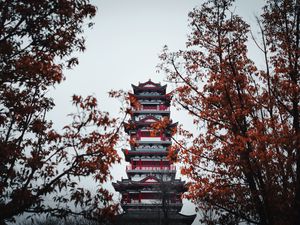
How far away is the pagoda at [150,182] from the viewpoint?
27.4m

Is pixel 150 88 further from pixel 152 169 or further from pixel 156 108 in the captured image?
pixel 152 169

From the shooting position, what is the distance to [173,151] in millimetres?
6316

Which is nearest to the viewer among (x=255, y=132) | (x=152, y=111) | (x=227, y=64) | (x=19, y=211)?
(x=19, y=211)

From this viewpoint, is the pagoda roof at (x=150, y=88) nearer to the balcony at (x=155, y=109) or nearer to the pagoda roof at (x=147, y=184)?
the balcony at (x=155, y=109)

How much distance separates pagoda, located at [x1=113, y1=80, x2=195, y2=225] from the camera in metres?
27.4

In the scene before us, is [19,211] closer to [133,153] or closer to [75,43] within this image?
[75,43]

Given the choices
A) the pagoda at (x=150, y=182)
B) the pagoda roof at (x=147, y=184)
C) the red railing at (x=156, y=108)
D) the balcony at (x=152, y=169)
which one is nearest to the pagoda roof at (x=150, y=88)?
the pagoda at (x=150, y=182)

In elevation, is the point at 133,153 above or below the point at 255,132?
above

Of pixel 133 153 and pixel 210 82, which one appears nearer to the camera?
pixel 210 82

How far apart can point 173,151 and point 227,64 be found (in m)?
2.43

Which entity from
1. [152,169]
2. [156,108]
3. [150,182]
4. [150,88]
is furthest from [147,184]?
[150,88]

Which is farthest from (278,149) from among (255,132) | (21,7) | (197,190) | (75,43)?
(21,7)

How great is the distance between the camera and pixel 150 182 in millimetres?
30828

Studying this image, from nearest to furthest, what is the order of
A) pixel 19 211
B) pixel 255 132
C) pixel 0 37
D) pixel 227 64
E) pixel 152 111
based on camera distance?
pixel 19 211, pixel 0 37, pixel 255 132, pixel 227 64, pixel 152 111
